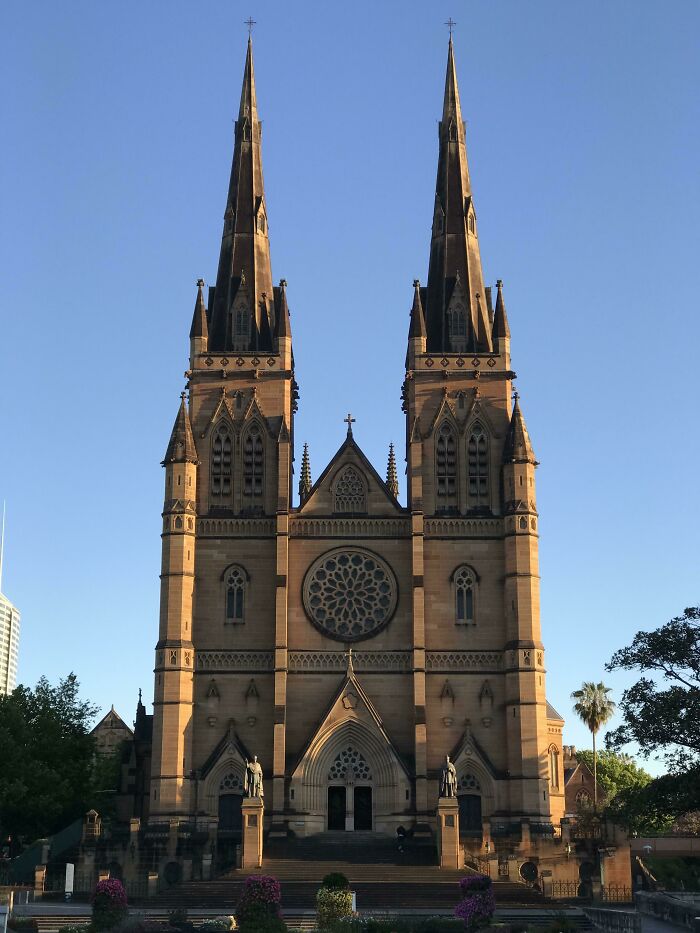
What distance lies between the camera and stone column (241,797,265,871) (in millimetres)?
54625

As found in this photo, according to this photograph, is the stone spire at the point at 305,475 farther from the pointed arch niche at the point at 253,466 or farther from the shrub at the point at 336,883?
the shrub at the point at 336,883

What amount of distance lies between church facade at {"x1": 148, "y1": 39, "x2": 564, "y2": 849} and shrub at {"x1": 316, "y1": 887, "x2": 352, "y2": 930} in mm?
22090

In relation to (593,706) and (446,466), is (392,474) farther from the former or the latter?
(593,706)

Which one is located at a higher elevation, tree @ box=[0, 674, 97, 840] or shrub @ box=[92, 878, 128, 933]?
tree @ box=[0, 674, 97, 840]

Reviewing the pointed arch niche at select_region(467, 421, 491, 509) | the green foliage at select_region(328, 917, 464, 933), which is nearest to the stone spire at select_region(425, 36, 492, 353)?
the pointed arch niche at select_region(467, 421, 491, 509)

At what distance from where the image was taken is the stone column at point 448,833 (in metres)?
54.7

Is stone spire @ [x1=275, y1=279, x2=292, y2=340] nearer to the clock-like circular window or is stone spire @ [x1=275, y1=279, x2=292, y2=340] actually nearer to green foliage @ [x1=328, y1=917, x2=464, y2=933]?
the clock-like circular window

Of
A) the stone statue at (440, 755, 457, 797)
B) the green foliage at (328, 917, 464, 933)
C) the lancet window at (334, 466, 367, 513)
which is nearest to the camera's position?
the green foliage at (328, 917, 464, 933)

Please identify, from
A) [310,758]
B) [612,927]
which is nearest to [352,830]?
[310,758]

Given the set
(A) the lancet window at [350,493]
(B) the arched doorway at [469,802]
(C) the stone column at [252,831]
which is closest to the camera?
(C) the stone column at [252,831]

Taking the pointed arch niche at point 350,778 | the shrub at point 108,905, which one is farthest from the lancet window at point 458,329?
the shrub at point 108,905

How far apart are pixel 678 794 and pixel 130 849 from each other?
74.9 feet

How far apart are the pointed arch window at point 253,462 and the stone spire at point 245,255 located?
4.61 metres

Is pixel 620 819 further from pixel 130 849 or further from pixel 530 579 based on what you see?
pixel 130 849
